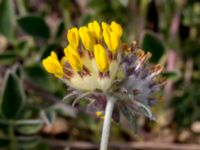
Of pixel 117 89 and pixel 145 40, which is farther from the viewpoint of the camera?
pixel 145 40

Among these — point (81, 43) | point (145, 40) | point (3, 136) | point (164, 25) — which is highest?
point (164, 25)

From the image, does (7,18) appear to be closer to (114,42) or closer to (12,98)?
(12,98)

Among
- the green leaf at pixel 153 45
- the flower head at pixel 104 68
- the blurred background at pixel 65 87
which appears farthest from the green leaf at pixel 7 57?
the flower head at pixel 104 68

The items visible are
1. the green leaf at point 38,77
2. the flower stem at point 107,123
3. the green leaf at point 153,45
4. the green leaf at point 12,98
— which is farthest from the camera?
the green leaf at point 38,77

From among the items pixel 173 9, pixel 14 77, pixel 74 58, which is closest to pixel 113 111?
pixel 74 58

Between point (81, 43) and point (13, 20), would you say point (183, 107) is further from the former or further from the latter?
point (81, 43)

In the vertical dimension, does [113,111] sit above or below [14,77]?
below

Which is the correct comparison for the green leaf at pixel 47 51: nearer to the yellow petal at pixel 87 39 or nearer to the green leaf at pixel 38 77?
the green leaf at pixel 38 77
